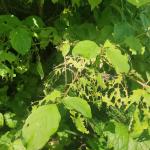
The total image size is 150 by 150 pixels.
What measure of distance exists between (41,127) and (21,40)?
0.69 meters

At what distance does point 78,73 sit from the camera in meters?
1.55

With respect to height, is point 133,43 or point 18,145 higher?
point 133,43

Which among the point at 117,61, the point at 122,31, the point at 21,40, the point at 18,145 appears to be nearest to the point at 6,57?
the point at 21,40

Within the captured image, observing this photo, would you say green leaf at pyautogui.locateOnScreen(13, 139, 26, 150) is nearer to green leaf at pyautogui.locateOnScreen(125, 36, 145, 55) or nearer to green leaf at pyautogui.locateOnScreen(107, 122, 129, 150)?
green leaf at pyautogui.locateOnScreen(107, 122, 129, 150)

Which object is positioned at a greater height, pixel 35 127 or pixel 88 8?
pixel 88 8

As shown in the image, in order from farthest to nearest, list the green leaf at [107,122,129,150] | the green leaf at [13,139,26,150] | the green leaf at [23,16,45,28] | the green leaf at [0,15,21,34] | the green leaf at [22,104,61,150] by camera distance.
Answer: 1. the green leaf at [23,16,45,28]
2. the green leaf at [0,15,21,34]
3. the green leaf at [13,139,26,150]
4. the green leaf at [107,122,129,150]
5. the green leaf at [22,104,61,150]

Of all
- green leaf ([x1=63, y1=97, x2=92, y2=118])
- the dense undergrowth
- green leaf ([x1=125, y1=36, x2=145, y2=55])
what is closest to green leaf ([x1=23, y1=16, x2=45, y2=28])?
the dense undergrowth

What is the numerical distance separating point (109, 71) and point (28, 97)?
23.3 inches

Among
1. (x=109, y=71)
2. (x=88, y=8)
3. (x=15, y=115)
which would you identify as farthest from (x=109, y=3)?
(x=15, y=115)

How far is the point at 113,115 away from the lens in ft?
6.38

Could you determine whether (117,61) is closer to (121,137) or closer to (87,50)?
(87,50)

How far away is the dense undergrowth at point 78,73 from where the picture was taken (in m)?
1.42

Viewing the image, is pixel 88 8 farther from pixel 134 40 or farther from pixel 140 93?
pixel 140 93

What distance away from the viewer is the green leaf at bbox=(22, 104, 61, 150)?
1.21 meters
